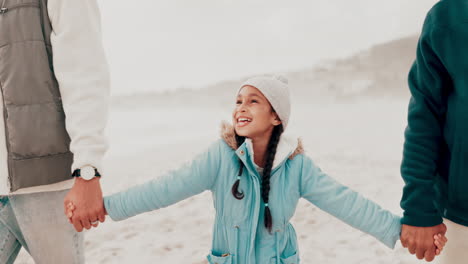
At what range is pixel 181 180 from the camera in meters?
1.59

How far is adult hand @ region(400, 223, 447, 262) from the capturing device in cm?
140

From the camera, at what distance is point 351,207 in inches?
62.8

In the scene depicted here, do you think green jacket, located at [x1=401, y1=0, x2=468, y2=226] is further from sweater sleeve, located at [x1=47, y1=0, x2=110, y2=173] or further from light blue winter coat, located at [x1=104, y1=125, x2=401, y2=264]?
sweater sleeve, located at [x1=47, y1=0, x2=110, y2=173]

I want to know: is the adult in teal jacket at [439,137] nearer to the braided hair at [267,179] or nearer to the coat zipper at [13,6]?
the braided hair at [267,179]

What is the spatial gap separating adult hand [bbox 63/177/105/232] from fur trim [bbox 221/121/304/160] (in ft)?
1.86

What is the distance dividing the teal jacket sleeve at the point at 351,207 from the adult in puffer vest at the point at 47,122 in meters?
0.88

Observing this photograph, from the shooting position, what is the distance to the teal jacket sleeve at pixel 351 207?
5.13 ft

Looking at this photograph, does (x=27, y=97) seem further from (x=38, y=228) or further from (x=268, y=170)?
(x=268, y=170)

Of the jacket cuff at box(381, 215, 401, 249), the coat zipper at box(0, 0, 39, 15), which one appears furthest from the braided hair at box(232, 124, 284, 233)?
the coat zipper at box(0, 0, 39, 15)

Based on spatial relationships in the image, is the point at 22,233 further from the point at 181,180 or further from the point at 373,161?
the point at 373,161

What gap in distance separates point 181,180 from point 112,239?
7.59 ft

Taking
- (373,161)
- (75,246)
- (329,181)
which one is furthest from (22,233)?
(373,161)

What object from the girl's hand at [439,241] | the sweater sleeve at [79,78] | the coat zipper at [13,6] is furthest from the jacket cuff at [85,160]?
the girl's hand at [439,241]

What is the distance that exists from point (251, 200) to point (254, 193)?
32 millimetres
